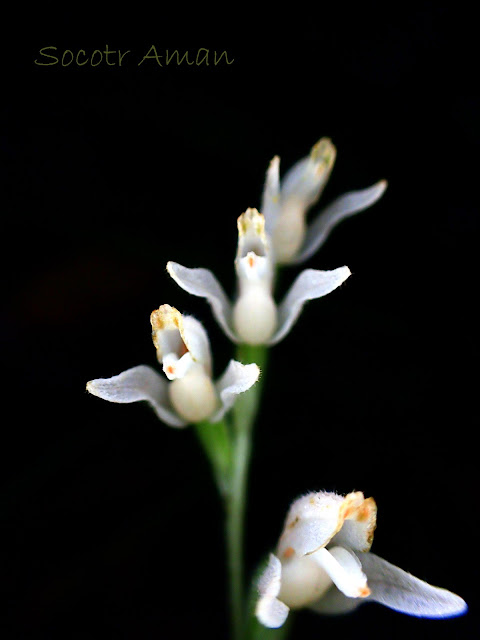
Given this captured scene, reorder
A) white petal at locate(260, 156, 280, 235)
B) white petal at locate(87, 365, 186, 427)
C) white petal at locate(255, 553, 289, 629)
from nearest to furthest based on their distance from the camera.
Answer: white petal at locate(255, 553, 289, 629)
white petal at locate(87, 365, 186, 427)
white petal at locate(260, 156, 280, 235)

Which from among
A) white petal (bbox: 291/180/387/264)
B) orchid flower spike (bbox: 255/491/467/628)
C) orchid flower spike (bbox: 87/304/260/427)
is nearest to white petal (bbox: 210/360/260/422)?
orchid flower spike (bbox: 87/304/260/427)

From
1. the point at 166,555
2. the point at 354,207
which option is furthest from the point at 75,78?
the point at 166,555

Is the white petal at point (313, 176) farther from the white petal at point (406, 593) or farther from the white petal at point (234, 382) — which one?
the white petal at point (406, 593)

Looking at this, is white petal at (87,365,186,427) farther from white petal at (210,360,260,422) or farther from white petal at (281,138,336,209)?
white petal at (281,138,336,209)

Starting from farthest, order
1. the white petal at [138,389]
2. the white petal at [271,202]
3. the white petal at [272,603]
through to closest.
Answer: the white petal at [271,202] → the white petal at [138,389] → the white petal at [272,603]

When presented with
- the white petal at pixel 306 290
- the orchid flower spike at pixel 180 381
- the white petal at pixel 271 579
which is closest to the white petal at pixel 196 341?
the orchid flower spike at pixel 180 381

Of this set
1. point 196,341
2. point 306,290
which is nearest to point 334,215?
point 306,290

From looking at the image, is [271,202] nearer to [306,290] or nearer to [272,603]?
[306,290]
